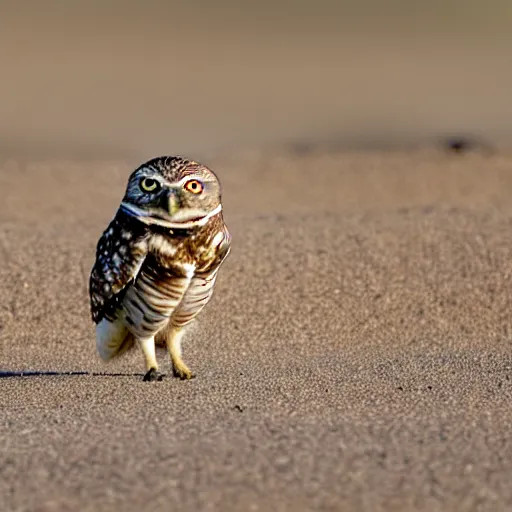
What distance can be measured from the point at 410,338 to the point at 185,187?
2281mm

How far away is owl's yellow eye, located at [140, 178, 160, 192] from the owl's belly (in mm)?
329

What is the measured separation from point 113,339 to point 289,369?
2.88ft

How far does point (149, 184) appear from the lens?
4867mm

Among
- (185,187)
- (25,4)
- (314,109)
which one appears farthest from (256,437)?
(25,4)

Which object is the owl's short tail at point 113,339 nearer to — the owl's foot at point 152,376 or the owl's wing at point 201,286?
the owl's foot at point 152,376

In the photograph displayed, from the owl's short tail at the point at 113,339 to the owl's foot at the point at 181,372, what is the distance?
0.22m

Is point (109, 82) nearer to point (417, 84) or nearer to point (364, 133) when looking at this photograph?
point (417, 84)

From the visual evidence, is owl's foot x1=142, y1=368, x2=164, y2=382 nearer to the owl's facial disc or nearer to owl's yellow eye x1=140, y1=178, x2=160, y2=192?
the owl's facial disc

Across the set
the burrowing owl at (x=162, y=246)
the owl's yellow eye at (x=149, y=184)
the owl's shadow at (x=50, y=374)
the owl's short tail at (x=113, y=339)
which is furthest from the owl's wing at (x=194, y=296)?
the owl's shadow at (x=50, y=374)

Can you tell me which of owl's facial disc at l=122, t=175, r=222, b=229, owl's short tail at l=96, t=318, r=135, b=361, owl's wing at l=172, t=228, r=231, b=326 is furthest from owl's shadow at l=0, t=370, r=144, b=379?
owl's facial disc at l=122, t=175, r=222, b=229

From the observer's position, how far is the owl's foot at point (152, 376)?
5.35 meters

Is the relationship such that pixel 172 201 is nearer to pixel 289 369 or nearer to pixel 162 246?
pixel 162 246

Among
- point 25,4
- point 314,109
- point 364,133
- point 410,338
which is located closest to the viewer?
point 410,338

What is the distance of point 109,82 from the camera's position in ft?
94.7
